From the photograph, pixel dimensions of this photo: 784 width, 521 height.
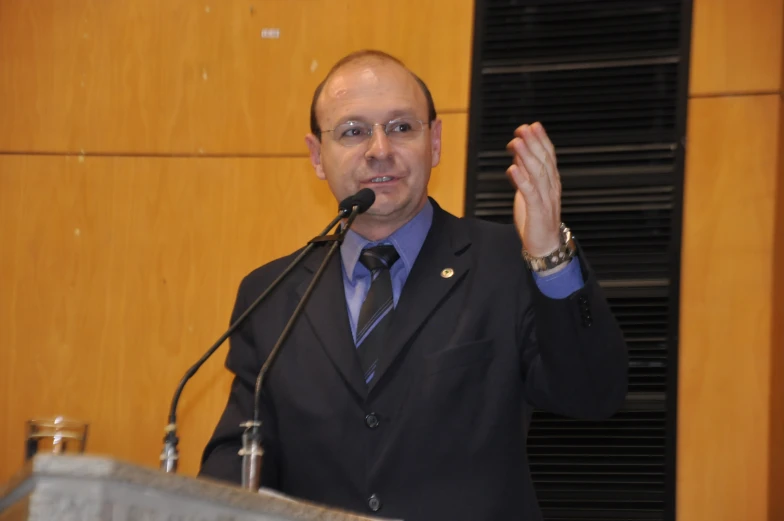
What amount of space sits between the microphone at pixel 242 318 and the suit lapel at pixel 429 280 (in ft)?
0.98

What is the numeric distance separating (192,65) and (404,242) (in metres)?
1.61

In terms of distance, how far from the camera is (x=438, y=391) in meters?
2.01

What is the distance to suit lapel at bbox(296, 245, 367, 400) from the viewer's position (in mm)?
2064

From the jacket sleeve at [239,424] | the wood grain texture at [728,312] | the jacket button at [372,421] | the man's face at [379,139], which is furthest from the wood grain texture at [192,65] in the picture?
the jacket button at [372,421]

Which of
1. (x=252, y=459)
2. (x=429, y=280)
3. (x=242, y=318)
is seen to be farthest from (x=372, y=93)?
(x=252, y=459)

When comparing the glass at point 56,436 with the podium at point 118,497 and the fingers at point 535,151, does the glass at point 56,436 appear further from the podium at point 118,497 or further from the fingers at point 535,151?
the fingers at point 535,151

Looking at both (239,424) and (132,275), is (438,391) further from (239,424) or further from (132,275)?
(132,275)

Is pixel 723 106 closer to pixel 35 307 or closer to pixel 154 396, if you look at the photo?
pixel 154 396

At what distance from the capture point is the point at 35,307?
3.56m

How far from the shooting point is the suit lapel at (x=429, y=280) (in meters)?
2.06

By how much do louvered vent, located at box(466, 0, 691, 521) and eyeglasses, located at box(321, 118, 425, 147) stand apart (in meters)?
1.08

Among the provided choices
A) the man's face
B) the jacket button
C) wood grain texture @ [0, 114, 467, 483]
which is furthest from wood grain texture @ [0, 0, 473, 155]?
the jacket button

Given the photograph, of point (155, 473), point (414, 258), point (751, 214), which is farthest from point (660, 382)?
point (155, 473)

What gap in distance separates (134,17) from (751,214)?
2.06 meters
